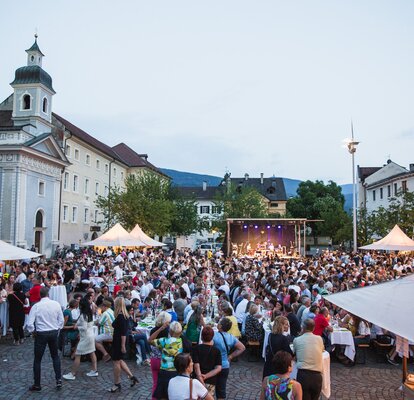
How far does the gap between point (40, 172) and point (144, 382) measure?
30.3 meters

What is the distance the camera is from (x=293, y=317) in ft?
29.0

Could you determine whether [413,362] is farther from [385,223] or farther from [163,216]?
[163,216]

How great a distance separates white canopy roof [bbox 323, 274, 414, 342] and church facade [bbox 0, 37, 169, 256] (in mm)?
31017

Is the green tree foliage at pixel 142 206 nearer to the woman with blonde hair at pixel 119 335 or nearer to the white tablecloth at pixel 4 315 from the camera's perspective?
the white tablecloth at pixel 4 315

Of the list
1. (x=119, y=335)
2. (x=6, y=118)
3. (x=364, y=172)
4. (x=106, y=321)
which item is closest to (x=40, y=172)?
(x=6, y=118)

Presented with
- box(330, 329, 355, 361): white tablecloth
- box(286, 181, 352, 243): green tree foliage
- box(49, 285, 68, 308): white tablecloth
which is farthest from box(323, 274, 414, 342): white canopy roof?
box(286, 181, 352, 243): green tree foliage

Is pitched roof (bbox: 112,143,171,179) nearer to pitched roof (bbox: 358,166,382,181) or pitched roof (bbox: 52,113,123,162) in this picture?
pitched roof (bbox: 52,113,123,162)

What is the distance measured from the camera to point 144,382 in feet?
26.8

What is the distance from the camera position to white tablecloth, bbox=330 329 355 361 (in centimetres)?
927

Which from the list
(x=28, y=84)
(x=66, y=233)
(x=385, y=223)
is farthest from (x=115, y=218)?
(x=385, y=223)

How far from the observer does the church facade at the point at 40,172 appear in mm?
32344

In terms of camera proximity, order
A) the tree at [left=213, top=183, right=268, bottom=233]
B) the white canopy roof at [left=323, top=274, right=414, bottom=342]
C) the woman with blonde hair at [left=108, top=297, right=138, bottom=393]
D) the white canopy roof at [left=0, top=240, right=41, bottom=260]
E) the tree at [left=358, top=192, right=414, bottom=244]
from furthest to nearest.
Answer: the tree at [left=213, top=183, right=268, bottom=233] < the tree at [left=358, top=192, right=414, bottom=244] < the white canopy roof at [left=0, top=240, right=41, bottom=260] < the woman with blonde hair at [left=108, top=297, right=138, bottom=393] < the white canopy roof at [left=323, top=274, right=414, bottom=342]

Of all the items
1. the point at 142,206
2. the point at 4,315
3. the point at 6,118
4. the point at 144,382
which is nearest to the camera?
the point at 144,382

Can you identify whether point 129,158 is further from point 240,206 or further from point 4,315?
point 4,315
